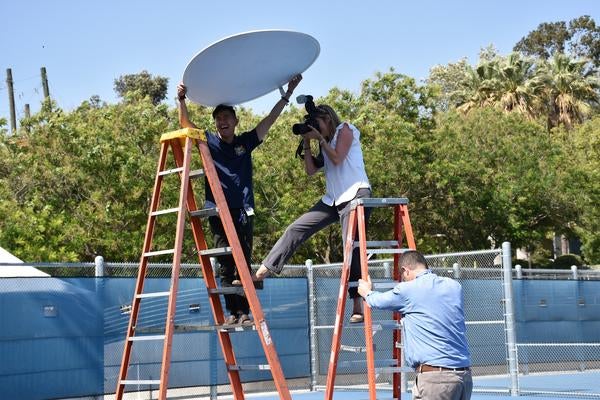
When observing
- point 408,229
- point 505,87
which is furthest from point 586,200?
point 408,229

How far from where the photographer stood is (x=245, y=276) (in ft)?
26.7

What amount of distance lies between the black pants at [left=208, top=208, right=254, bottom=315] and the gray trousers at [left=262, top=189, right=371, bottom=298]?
23 centimetres

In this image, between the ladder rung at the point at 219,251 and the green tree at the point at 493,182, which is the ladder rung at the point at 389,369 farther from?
the green tree at the point at 493,182

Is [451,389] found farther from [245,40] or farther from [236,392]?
[245,40]

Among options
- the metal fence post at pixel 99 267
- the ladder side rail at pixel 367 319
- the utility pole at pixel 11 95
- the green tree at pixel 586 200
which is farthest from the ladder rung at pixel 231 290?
the utility pole at pixel 11 95

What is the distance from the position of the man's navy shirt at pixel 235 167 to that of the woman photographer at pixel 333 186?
1.58 feet

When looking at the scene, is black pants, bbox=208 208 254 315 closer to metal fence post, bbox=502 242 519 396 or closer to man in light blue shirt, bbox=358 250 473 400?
man in light blue shirt, bbox=358 250 473 400

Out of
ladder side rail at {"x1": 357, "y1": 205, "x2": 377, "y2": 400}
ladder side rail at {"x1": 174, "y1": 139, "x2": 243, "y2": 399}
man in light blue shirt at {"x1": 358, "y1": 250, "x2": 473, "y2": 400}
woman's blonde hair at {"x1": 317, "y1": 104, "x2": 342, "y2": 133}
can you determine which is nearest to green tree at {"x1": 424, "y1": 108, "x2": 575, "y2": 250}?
woman's blonde hair at {"x1": 317, "y1": 104, "x2": 342, "y2": 133}

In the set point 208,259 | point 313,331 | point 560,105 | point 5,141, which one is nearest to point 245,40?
point 208,259

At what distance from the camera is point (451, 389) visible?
7539mm

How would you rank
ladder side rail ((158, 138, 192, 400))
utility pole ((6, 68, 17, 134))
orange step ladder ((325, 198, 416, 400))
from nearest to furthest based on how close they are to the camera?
1. ladder side rail ((158, 138, 192, 400))
2. orange step ladder ((325, 198, 416, 400))
3. utility pole ((6, 68, 17, 134))

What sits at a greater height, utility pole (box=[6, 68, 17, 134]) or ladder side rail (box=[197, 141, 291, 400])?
utility pole (box=[6, 68, 17, 134])

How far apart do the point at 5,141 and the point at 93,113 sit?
2.70m

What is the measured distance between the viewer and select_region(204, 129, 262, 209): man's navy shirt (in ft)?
29.1
